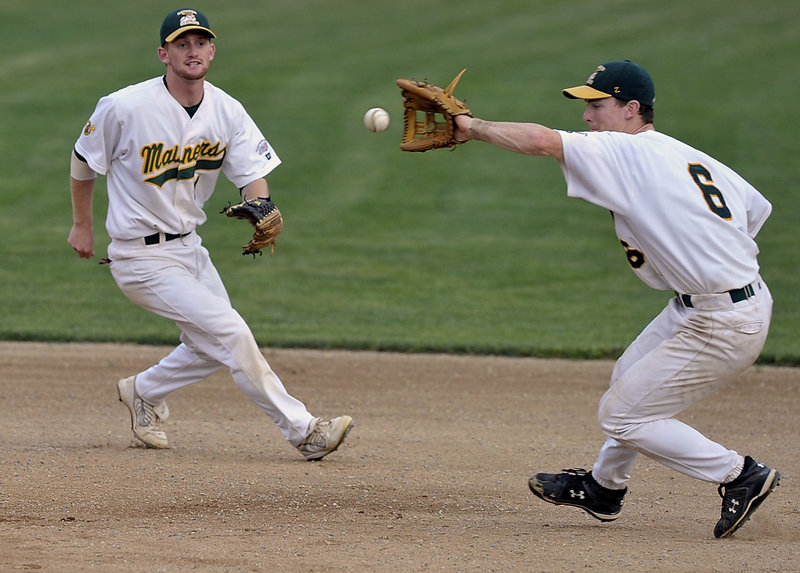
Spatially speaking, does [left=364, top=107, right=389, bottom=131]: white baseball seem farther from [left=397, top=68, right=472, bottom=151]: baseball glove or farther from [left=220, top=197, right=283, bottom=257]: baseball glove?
[left=397, top=68, right=472, bottom=151]: baseball glove

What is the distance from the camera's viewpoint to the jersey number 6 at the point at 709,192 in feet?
14.8

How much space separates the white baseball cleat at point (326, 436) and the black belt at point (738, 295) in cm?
204

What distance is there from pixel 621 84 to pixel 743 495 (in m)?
1.84

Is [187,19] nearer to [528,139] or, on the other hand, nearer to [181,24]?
[181,24]

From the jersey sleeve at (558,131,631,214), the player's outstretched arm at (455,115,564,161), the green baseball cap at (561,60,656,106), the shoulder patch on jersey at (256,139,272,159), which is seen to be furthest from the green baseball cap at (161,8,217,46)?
the jersey sleeve at (558,131,631,214)

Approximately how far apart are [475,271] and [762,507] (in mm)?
7061

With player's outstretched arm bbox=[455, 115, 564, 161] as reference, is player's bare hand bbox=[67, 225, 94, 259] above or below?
below

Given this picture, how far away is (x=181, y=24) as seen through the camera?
5695 mm

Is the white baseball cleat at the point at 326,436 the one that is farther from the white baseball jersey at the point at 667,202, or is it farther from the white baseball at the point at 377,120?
the white baseball jersey at the point at 667,202

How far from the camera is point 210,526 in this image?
4711mm

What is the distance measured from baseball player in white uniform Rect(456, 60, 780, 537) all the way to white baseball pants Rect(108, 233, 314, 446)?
6.00 ft

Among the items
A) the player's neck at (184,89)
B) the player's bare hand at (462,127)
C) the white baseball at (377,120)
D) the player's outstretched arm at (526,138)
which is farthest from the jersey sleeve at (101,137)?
the player's outstretched arm at (526,138)

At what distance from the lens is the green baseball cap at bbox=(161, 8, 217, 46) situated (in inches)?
223

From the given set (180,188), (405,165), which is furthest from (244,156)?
(405,165)
